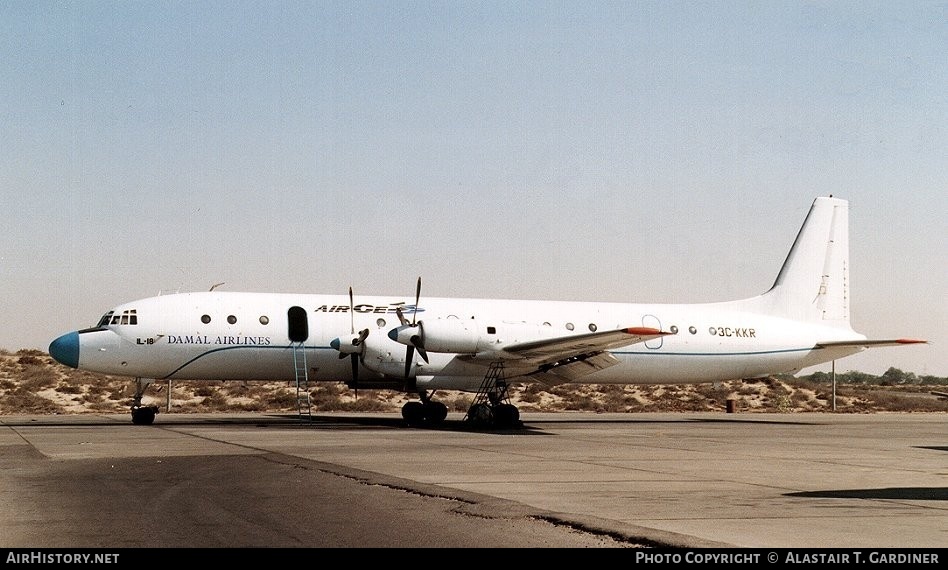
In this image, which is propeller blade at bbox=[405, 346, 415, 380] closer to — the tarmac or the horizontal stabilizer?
the tarmac

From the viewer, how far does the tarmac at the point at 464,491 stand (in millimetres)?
9125

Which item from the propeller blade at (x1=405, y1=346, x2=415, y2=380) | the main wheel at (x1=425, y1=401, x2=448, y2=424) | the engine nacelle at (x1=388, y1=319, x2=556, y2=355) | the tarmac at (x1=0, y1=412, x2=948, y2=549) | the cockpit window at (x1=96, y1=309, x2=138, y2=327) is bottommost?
the main wheel at (x1=425, y1=401, x2=448, y2=424)

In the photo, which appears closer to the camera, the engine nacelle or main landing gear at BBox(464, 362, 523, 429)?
the engine nacelle

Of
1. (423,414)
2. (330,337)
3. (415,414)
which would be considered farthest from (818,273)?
(330,337)

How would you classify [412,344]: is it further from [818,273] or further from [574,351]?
[818,273]

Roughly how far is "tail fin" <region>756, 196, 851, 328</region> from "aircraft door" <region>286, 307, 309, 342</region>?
17.4m

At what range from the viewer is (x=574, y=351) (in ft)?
91.7

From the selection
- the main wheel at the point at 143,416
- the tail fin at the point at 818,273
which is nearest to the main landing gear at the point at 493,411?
the main wheel at the point at 143,416

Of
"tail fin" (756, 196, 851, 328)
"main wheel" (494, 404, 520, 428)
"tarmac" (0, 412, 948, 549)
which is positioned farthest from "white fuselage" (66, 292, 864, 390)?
"tail fin" (756, 196, 851, 328)

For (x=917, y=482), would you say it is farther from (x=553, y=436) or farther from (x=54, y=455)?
(x=54, y=455)

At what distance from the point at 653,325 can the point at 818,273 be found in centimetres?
874

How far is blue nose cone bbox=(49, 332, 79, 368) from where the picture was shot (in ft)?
94.4

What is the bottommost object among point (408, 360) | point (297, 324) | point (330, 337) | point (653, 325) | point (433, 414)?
point (433, 414)
